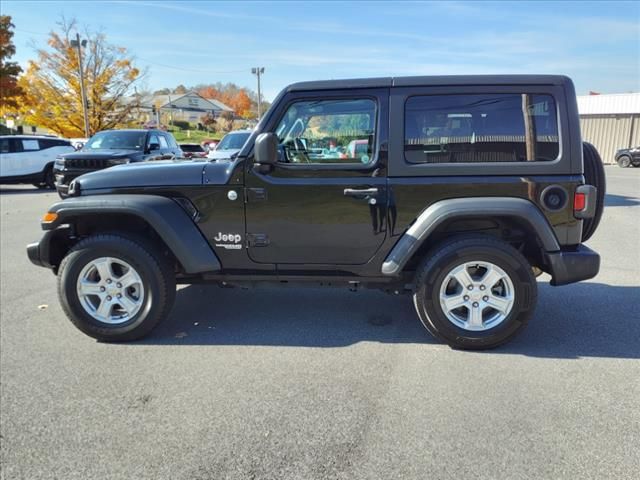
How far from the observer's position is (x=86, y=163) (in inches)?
450

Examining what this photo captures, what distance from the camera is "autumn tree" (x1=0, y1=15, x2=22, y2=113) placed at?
91.7 ft

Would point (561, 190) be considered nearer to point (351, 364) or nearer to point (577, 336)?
point (577, 336)

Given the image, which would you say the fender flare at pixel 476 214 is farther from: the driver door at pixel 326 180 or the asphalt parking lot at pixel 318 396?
the asphalt parking lot at pixel 318 396

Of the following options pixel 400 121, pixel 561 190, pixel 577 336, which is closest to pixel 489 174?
pixel 561 190

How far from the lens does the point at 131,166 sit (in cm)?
403

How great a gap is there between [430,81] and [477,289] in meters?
1.59

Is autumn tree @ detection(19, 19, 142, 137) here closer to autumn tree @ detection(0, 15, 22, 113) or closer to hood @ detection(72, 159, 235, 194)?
autumn tree @ detection(0, 15, 22, 113)

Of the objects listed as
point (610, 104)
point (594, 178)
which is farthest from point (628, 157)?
point (594, 178)

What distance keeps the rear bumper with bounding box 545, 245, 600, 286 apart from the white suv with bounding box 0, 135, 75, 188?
16138 mm

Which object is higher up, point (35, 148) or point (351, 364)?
point (35, 148)

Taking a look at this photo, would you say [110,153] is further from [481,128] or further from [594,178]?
[594,178]

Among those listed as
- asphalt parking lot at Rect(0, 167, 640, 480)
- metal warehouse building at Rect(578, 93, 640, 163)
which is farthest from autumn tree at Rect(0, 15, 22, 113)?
metal warehouse building at Rect(578, 93, 640, 163)

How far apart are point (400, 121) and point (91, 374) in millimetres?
2858

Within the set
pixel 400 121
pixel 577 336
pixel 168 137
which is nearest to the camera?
pixel 400 121
